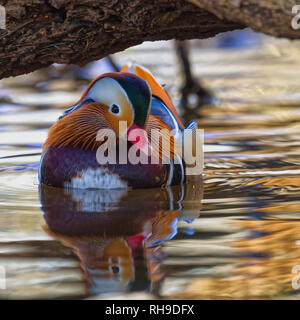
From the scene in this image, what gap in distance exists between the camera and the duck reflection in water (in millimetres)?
3844

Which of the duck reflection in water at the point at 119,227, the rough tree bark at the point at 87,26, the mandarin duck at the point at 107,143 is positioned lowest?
the duck reflection in water at the point at 119,227

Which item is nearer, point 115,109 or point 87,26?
point 87,26

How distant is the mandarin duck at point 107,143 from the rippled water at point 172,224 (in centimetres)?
9

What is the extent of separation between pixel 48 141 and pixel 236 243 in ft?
6.47

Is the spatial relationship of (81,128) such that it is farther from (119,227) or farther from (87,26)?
(119,227)

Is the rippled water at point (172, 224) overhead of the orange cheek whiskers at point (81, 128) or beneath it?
beneath

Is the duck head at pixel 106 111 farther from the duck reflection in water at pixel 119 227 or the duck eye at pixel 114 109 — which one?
the duck reflection in water at pixel 119 227

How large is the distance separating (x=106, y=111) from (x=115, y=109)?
96mm

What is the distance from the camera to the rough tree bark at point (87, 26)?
4941mm

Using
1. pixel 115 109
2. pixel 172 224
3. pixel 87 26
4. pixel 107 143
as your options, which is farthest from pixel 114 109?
pixel 172 224

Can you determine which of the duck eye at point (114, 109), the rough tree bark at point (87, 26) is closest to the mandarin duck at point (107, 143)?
the duck eye at point (114, 109)

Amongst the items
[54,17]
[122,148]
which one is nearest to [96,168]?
[122,148]

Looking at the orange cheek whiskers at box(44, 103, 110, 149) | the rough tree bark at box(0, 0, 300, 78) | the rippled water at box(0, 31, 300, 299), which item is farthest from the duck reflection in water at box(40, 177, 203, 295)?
the rough tree bark at box(0, 0, 300, 78)

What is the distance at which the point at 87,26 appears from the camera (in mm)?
5070
